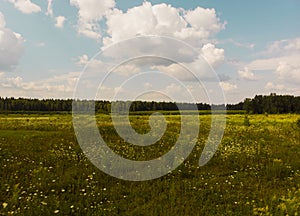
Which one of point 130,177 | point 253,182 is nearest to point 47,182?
point 130,177

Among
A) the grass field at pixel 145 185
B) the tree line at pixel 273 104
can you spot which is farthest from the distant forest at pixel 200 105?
the grass field at pixel 145 185

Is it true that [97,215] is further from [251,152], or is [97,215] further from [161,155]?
[251,152]

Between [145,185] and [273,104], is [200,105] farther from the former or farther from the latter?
[145,185]

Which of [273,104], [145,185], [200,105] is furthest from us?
[273,104]

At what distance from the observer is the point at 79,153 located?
44.5ft

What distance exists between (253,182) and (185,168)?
2.57 metres

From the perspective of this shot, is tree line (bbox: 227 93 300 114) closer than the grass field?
No

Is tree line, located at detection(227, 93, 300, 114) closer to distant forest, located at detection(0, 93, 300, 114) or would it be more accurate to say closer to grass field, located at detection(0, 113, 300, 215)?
distant forest, located at detection(0, 93, 300, 114)

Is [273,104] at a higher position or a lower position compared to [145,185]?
higher

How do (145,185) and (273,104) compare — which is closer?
(145,185)

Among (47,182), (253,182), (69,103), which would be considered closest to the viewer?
(47,182)

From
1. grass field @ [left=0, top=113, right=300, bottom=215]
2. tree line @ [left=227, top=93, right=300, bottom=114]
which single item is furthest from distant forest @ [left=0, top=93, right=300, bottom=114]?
grass field @ [left=0, top=113, right=300, bottom=215]

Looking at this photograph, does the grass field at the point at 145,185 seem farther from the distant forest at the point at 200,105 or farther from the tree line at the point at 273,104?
the tree line at the point at 273,104

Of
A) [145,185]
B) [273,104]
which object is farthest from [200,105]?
[145,185]
